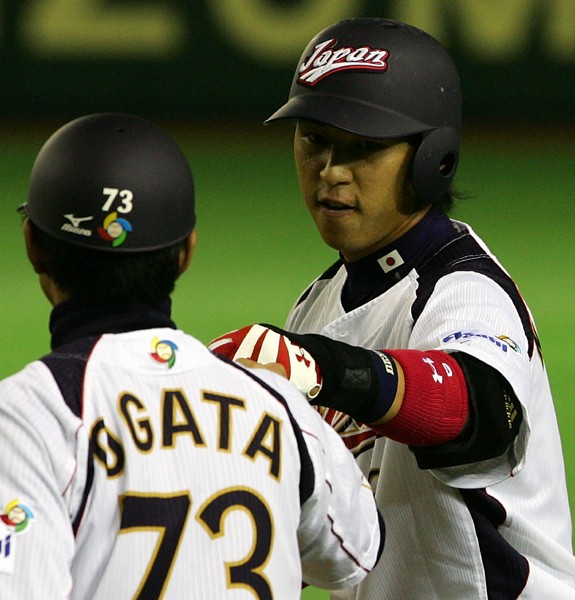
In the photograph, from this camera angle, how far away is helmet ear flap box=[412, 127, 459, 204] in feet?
11.4

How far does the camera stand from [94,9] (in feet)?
38.0

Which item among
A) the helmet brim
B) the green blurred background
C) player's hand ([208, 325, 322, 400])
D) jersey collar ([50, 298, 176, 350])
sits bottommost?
the green blurred background

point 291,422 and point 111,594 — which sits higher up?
point 291,422

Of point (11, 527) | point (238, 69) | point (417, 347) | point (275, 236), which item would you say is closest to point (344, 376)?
point (417, 347)

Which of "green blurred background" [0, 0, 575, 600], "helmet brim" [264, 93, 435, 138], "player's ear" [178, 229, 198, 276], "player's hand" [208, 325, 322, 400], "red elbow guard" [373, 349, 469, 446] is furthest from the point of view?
"green blurred background" [0, 0, 575, 600]

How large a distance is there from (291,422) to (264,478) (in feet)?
0.41

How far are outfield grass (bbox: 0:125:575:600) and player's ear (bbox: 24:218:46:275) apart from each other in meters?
4.06

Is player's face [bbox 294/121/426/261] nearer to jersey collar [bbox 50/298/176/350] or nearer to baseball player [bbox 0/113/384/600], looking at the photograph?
baseball player [bbox 0/113/384/600]

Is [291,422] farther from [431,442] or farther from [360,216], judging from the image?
[360,216]

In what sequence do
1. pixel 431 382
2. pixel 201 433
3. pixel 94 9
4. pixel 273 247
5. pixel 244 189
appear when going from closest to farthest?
1. pixel 201 433
2. pixel 431 382
3. pixel 273 247
4. pixel 244 189
5. pixel 94 9

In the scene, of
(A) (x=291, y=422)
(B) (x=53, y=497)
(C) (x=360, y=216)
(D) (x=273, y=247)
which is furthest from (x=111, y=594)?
(D) (x=273, y=247)

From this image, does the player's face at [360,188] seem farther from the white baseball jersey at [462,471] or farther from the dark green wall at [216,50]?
the dark green wall at [216,50]

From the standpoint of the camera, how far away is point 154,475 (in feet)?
7.49

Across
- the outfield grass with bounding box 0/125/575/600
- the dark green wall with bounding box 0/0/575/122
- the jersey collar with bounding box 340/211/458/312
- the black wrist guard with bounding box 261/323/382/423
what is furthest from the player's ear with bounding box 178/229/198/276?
the dark green wall with bounding box 0/0/575/122
